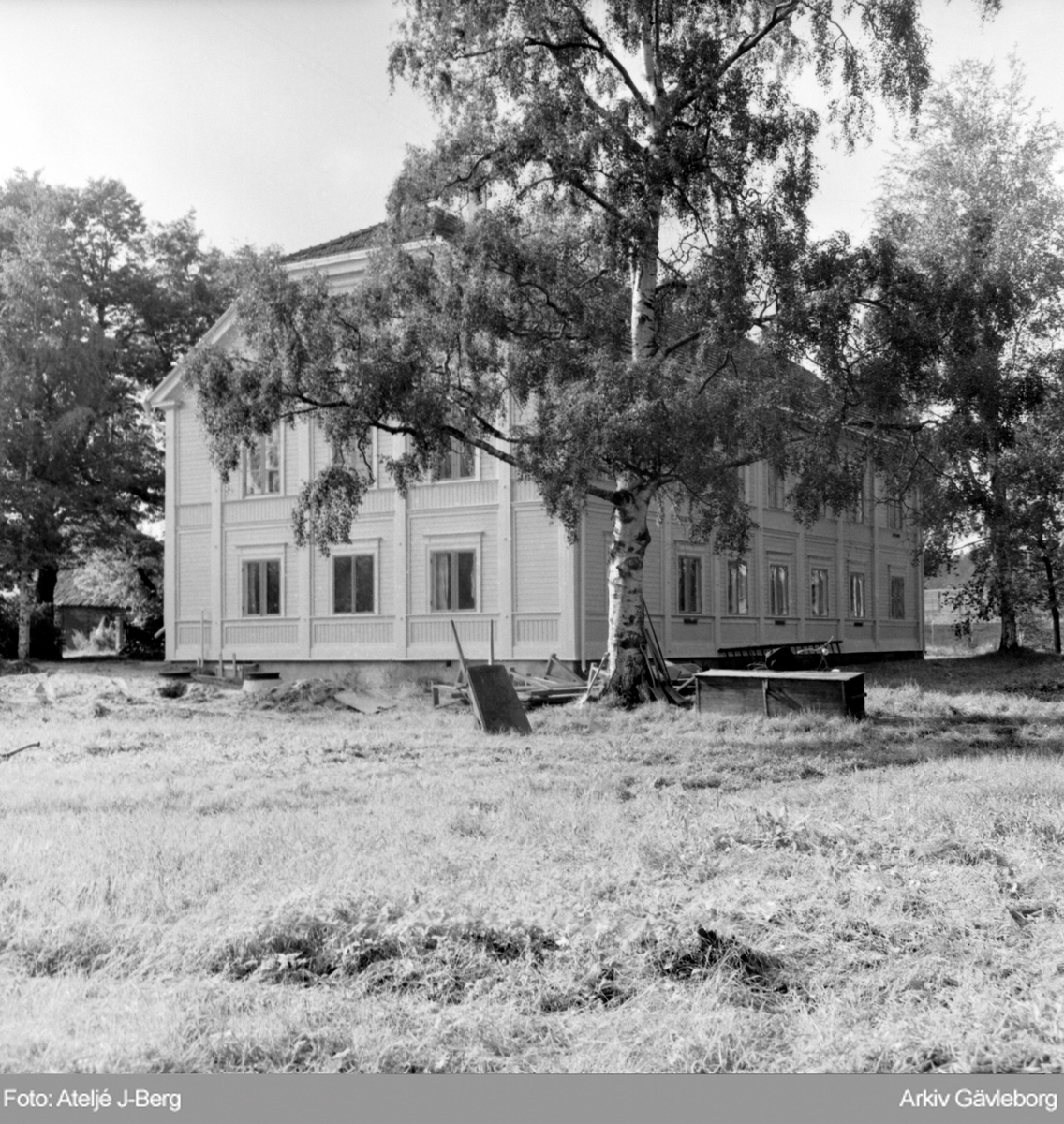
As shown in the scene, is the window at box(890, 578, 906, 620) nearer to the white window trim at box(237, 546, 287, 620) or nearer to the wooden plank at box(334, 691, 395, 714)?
the white window trim at box(237, 546, 287, 620)

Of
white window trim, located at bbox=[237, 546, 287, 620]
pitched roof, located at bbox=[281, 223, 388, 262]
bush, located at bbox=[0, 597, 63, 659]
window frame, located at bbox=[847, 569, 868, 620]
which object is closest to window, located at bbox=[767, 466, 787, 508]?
window frame, located at bbox=[847, 569, 868, 620]

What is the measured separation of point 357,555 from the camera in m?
27.0

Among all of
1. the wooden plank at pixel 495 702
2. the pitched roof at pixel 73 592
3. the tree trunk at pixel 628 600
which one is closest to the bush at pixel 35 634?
the pitched roof at pixel 73 592

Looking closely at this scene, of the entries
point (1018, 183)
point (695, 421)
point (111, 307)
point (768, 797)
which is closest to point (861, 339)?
point (695, 421)

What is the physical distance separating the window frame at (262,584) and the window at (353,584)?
148 centimetres

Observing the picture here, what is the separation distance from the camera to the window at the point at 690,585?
1092 inches

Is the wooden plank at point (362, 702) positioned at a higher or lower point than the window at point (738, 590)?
lower

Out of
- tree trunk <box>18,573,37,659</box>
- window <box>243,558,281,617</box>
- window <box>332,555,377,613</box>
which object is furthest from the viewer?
tree trunk <box>18,573,37,659</box>

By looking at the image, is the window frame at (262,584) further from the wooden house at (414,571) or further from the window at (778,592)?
the window at (778,592)

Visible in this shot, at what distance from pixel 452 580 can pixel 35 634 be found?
59.4ft

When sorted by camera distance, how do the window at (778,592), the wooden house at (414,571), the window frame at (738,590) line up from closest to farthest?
the wooden house at (414,571), the window frame at (738,590), the window at (778,592)

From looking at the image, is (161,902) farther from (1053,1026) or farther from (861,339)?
(861,339)

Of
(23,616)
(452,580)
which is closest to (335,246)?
(452,580)

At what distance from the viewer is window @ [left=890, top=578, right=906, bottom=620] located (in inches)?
1533
